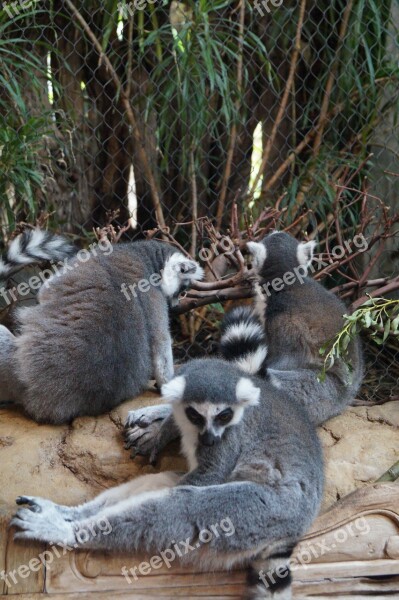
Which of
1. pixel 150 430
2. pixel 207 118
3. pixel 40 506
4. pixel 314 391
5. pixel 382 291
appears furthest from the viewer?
pixel 207 118

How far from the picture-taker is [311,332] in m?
4.64

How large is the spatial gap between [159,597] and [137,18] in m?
4.87

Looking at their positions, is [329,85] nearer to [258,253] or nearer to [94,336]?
[258,253]

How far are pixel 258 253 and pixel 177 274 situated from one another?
20.8 inches

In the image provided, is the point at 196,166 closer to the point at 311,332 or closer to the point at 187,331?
the point at 187,331

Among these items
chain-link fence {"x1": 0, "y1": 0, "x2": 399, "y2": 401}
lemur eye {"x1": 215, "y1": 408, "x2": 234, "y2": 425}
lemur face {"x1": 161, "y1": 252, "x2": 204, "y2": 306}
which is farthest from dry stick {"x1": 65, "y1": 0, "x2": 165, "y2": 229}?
lemur eye {"x1": 215, "y1": 408, "x2": 234, "y2": 425}

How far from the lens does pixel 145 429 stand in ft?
13.4

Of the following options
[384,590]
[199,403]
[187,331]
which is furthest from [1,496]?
[187,331]

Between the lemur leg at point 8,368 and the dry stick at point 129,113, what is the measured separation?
2.05 m

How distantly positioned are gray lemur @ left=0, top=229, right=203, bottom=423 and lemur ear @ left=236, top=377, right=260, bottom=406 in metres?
1.10

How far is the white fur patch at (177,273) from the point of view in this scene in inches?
187

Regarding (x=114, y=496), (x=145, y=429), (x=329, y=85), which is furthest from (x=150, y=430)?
(x=329, y=85)

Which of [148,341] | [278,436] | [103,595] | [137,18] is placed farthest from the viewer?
[137,18]

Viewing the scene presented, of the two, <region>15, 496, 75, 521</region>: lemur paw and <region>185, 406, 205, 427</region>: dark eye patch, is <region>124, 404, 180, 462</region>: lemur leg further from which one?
<region>15, 496, 75, 521</region>: lemur paw
